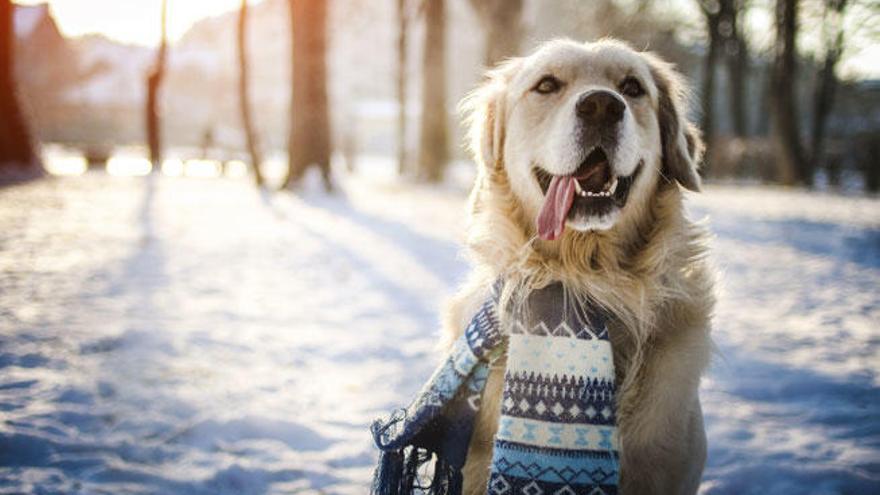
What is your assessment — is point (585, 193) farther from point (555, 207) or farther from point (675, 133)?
point (675, 133)

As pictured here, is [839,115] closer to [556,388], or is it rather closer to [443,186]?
[443,186]

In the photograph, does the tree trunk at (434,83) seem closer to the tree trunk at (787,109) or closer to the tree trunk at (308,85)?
the tree trunk at (308,85)

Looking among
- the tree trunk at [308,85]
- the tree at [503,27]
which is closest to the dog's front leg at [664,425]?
the tree at [503,27]

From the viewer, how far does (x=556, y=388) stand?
186 cm

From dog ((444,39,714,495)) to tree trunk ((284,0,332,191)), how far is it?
10.5 meters

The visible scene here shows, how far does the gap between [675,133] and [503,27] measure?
1004cm

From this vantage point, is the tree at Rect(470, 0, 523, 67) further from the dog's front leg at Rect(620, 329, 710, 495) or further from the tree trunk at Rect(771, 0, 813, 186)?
the tree trunk at Rect(771, 0, 813, 186)

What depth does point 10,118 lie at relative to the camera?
530 inches

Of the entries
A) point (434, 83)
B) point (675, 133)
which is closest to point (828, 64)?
point (434, 83)

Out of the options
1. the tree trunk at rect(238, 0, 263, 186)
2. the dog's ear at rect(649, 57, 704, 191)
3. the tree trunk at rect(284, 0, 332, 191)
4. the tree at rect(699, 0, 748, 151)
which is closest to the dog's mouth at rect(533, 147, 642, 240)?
the dog's ear at rect(649, 57, 704, 191)

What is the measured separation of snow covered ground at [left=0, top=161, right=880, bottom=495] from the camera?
2.64 metres

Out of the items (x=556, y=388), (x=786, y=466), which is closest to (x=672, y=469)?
(x=556, y=388)

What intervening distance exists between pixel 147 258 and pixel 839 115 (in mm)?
47115

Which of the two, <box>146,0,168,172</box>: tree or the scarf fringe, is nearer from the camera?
the scarf fringe
